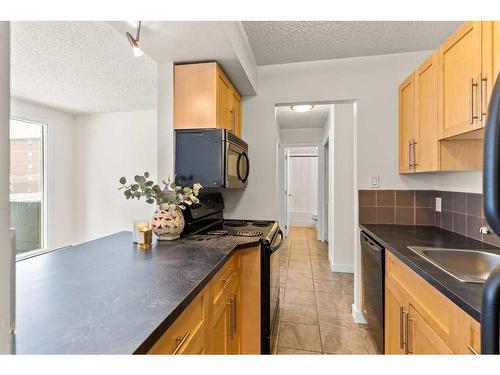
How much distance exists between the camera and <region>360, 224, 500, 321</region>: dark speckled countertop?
863mm


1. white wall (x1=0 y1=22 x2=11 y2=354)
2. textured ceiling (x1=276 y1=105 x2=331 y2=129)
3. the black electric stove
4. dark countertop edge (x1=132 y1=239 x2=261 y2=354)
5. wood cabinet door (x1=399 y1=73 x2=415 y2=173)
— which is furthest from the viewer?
textured ceiling (x1=276 y1=105 x2=331 y2=129)

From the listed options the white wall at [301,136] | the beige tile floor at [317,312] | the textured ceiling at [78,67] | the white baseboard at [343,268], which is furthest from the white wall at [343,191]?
the textured ceiling at [78,67]

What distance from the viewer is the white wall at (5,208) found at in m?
0.32

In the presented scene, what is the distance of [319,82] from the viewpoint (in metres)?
2.40

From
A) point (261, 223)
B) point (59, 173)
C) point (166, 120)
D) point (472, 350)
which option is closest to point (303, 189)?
point (261, 223)

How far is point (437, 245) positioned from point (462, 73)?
3.29ft

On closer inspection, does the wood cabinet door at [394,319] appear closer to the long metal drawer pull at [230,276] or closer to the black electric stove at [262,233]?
the black electric stove at [262,233]

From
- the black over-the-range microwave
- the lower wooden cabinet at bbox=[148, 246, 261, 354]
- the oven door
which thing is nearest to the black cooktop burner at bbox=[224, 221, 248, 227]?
the oven door

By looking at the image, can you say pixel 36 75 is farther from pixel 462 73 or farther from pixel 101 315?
pixel 462 73

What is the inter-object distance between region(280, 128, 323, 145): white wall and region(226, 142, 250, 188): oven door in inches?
131

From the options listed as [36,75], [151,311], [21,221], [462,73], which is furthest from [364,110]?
[21,221]

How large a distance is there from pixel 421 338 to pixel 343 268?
8.01 feet

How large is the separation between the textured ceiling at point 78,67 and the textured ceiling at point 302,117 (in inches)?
82.8

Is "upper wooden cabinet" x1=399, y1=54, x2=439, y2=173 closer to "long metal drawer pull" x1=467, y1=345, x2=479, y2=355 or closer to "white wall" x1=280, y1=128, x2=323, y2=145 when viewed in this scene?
"long metal drawer pull" x1=467, y1=345, x2=479, y2=355
